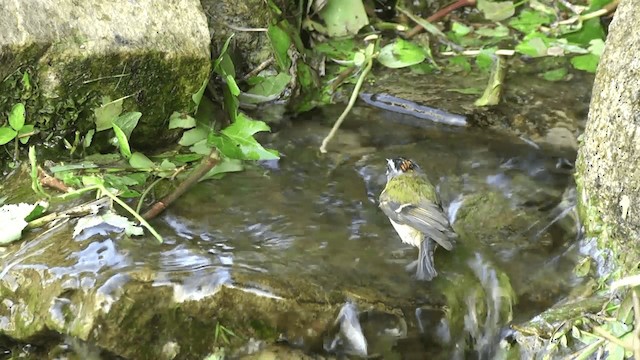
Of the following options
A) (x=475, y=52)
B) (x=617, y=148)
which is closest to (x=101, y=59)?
(x=617, y=148)

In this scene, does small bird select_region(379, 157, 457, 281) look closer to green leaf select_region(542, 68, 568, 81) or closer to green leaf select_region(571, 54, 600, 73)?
green leaf select_region(542, 68, 568, 81)

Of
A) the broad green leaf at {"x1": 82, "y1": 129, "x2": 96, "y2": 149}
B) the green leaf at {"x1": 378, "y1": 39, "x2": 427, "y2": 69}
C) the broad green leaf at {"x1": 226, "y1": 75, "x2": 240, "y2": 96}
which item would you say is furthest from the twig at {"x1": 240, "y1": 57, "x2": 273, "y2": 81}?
the broad green leaf at {"x1": 82, "y1": 129, "x2": 96, "y2": 149}

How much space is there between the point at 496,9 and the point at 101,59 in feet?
11.1

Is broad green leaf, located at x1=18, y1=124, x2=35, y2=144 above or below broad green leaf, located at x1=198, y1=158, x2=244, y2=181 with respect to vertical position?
above

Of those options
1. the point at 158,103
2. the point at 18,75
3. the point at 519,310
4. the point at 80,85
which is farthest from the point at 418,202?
the point at 18,75

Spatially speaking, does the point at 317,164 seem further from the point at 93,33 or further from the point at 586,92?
the point at 586,92

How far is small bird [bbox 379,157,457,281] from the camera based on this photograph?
146 inches

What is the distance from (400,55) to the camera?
5527mm

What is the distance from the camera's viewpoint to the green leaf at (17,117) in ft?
12.8

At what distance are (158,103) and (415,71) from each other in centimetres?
197

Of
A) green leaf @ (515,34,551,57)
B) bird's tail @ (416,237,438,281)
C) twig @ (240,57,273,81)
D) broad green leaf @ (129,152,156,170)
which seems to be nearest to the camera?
bird's tail @ (416,237,438,281)

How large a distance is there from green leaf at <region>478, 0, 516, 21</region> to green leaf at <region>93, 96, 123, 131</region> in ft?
10.6

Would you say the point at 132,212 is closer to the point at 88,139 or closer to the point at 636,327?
the point at 88,139

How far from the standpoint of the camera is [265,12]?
5.17 m
